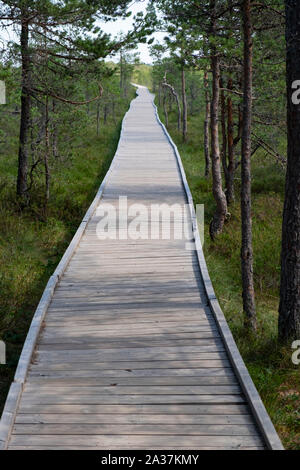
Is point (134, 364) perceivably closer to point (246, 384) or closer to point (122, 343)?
point (122, 343)

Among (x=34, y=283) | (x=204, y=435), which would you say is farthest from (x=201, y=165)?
(x=204, y=435)

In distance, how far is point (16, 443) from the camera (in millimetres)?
3816

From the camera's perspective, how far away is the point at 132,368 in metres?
4.89

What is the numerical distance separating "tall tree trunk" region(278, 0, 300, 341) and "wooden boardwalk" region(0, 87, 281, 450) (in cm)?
107

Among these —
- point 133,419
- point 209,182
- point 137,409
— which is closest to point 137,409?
point 137,409

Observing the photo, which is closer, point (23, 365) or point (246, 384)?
point (246, 384)

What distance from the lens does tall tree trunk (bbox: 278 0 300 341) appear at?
5824 mm

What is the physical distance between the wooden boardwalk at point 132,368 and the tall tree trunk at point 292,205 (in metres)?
1.07

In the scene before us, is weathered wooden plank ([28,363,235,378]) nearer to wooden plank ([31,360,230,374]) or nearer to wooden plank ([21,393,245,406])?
wooden plank ([31,360,230,374])

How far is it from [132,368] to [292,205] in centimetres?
301

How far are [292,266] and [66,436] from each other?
376 cm

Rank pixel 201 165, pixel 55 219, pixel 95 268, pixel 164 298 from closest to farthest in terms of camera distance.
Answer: pixel 164 298 < pixel 95 268 < pixel 55 219 < pixel 201 165

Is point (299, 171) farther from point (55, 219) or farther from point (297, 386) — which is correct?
point (55, 219)

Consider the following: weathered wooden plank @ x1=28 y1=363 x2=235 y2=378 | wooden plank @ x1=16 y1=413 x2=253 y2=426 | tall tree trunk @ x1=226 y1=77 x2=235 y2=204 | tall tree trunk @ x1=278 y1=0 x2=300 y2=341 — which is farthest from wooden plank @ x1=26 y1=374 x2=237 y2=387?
tall tree trunk @ x1=226 y1=77 x2=235 y2=204
